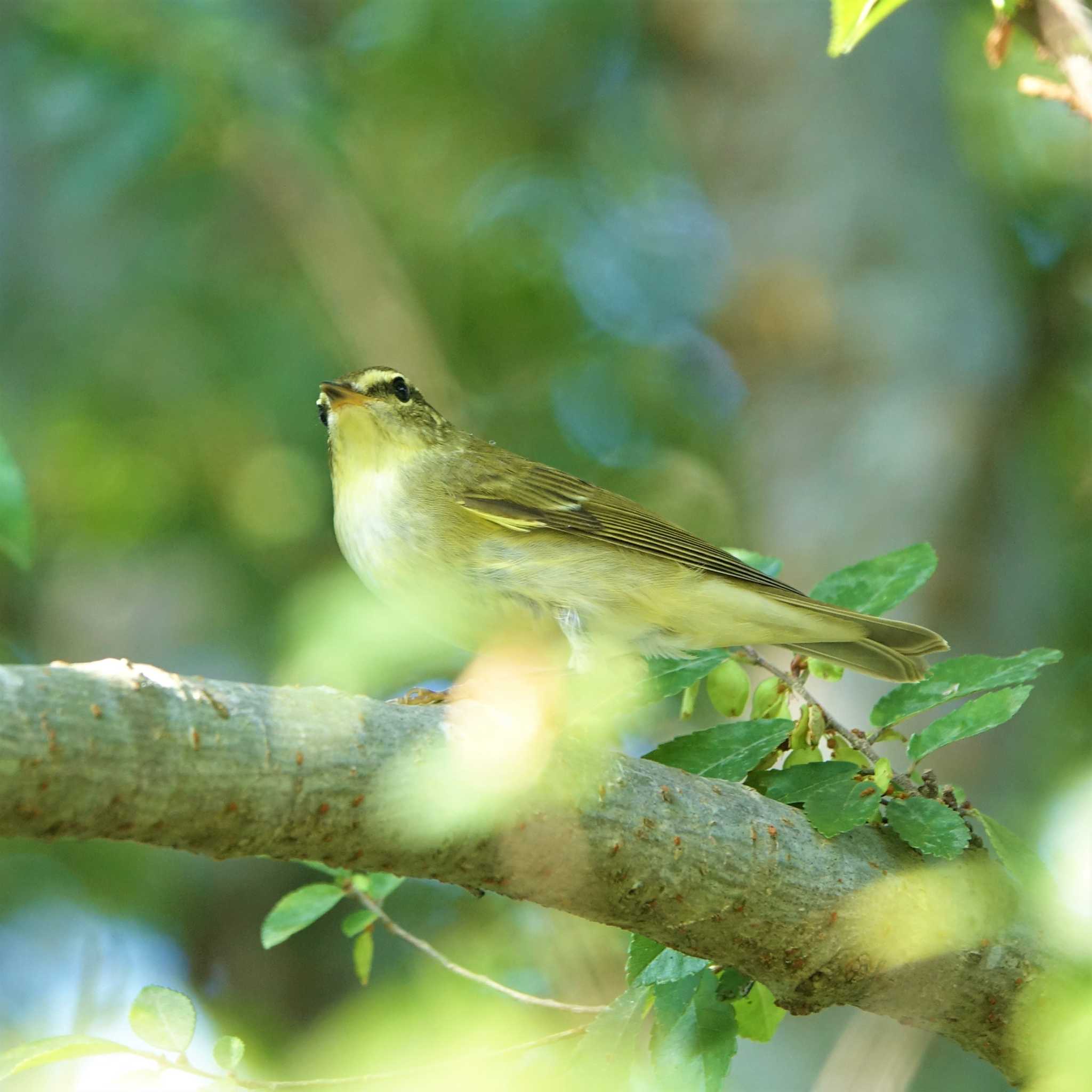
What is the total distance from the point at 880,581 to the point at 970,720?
24.8 inches

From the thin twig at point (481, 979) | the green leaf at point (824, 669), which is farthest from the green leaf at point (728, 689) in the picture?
the thin twig at point (481, 979)

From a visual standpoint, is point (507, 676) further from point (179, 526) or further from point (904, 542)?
point (179, 526)

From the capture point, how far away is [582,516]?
437 centimetres

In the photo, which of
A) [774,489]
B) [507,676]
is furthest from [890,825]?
[774,489]

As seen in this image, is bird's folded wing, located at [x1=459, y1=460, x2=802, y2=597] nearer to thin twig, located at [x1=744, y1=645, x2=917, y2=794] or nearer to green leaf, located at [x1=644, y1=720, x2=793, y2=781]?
thin twig, located at [x1=744, y1=645, x2=917, y2=794]

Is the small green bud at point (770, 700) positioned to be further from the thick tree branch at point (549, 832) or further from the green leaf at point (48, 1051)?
the green leaf at point (48, 1051)

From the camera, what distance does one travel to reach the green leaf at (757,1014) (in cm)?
284

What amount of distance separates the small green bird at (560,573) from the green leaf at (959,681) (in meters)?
0.95

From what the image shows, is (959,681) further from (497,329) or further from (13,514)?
(497,329)

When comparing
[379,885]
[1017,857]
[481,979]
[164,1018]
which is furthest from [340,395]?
[1017,857]

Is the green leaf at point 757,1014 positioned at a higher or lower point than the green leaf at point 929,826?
lower

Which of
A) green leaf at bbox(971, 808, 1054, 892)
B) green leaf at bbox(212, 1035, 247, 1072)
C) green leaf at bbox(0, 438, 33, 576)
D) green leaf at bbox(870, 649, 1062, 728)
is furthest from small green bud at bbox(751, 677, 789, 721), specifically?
green leaf at bbox(0, 438, 33, 576)

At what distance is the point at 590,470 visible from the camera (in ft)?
27.2

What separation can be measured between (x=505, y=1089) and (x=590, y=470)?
20.4ft
